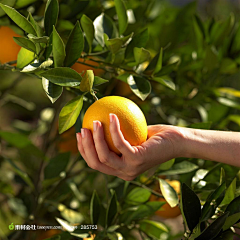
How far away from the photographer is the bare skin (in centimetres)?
51

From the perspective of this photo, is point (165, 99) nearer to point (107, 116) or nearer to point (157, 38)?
point (157, 38)

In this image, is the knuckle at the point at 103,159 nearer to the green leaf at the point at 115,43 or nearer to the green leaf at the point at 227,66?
the green leaf at the point at 115,43

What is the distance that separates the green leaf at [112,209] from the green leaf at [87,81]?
281mm

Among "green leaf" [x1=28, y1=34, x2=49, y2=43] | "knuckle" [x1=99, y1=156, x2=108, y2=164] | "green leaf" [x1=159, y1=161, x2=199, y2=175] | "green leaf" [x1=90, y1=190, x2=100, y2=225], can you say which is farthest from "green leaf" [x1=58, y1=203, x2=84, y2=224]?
"green leaf" [x1=28, y1=34, x2=49, y2=43]

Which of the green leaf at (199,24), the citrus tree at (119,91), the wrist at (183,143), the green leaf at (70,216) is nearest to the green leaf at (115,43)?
the citrus tree at (119,91)

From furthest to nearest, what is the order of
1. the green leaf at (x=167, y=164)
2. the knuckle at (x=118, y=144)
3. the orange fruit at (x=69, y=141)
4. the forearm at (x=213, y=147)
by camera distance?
the orange fruit at (x=69, y=141)
the green leaf at (x=167, y=164)
the forearm at (x=213, y=147)
the knuckle at (x=118, y=144)

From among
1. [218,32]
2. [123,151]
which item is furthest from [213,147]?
[218,32]

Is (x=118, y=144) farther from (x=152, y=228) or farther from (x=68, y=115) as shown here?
(x=152, y=228)

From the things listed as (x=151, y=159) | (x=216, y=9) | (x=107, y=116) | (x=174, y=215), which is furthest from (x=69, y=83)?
(x=216, y=9)

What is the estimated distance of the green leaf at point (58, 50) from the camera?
0.54 meters

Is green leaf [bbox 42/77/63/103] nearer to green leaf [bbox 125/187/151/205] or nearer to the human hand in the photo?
the human hand

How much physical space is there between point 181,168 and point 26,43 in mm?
461

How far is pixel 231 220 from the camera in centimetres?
55

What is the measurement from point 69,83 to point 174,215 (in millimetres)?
565
